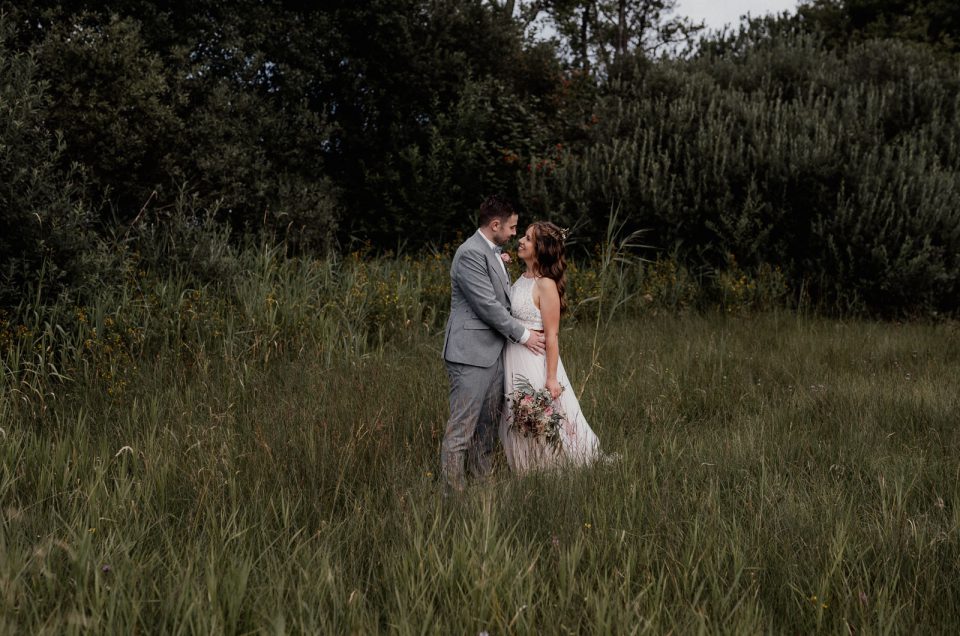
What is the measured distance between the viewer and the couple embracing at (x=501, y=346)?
447 cm

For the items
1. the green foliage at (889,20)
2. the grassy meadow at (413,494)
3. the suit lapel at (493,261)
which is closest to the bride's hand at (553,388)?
the grassy meadow at (413,494)

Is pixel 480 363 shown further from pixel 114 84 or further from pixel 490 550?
pixel 114 84

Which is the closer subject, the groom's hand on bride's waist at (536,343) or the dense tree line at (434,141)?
the groom's hand on bride's waist at (536,343)

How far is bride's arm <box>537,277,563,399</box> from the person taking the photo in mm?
4633

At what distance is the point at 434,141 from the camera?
43.2 feet

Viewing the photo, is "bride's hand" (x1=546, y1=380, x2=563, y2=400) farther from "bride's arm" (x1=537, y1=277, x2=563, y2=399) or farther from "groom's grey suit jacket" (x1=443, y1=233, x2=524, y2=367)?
"groom's grey suit jacket" (x1=443, y1=233, x2=524, y2=367)

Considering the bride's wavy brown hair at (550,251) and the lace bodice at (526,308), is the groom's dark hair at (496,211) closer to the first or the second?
the bride's wavy brown hair at (550,251)

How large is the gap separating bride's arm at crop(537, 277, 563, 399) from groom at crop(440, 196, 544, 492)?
7 cm

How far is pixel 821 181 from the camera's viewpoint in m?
10.5

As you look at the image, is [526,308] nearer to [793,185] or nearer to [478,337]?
[478,337]

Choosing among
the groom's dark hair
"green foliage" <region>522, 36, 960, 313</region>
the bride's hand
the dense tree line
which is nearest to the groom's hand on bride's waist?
the bride's hand

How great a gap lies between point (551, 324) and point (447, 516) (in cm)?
169

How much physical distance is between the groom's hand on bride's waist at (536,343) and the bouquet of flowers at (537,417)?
0.23 m

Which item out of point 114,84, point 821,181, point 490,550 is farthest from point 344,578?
point 821,181
